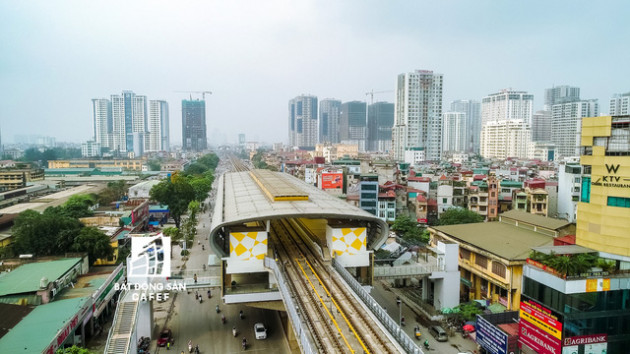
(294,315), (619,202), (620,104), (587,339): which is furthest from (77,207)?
(620,104)

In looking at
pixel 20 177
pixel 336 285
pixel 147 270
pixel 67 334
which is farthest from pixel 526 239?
pixel 20 177

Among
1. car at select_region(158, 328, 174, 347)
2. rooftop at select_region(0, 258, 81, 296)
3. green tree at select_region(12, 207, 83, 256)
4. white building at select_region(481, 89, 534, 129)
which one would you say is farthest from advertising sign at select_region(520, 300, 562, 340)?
white building at select_region(481, 89, 534, 129)

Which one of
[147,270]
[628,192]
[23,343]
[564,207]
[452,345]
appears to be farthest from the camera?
[564,207]

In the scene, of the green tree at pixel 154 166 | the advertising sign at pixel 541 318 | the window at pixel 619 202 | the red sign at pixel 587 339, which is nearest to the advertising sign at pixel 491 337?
the advertising sign at pixel 541 318

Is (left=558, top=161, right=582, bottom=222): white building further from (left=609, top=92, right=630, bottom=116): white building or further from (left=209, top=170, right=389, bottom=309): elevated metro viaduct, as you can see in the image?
(left=609, top=92, right=630, bottom=116): white building

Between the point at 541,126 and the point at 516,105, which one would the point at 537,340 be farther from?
the point at 541,126

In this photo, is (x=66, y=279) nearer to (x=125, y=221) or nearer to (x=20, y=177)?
(x=125, y=221)
